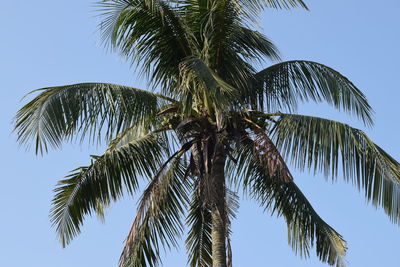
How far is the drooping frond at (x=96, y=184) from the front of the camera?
1491 cm

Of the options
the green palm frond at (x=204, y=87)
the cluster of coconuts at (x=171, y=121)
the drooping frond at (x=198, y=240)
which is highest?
the green palm frond at (x=204, y=87)

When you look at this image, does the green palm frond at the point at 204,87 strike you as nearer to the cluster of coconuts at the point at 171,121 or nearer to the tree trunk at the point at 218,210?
the cluster of coconuts at the point at 171,121

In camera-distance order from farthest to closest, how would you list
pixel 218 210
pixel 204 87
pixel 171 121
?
pixel 171 121, pixel 218 210, pixel 204 87

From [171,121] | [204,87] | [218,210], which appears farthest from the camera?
[171,121]

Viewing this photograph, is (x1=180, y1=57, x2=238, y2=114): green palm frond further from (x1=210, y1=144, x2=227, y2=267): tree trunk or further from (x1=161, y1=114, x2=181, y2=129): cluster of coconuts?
(x1=210, y1=144, x2=227, y2=267): tree trunk

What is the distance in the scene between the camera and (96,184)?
15.0 m

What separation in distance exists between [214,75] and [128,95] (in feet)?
5.53

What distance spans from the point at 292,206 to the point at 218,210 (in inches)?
68.0

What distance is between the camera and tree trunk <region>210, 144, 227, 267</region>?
14023 millimetres

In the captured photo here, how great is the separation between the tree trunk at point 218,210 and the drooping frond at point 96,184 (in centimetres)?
124

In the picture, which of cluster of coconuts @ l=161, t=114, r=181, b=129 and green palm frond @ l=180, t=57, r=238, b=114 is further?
cluster of coconuts @ l=161, t=114, r=181, b=129

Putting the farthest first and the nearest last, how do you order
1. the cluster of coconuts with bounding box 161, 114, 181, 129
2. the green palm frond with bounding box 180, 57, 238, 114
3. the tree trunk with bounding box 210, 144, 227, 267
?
the cluster of coconuts with bounding box 161, 114, 181, 129
the tree trunk with bounding box 210, 144, 227, 267
the green palm frond with bounding box 180, 57, 238, 114

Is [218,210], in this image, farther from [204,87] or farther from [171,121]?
[204,87]

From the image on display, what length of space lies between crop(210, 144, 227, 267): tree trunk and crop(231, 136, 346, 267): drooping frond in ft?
2.07
